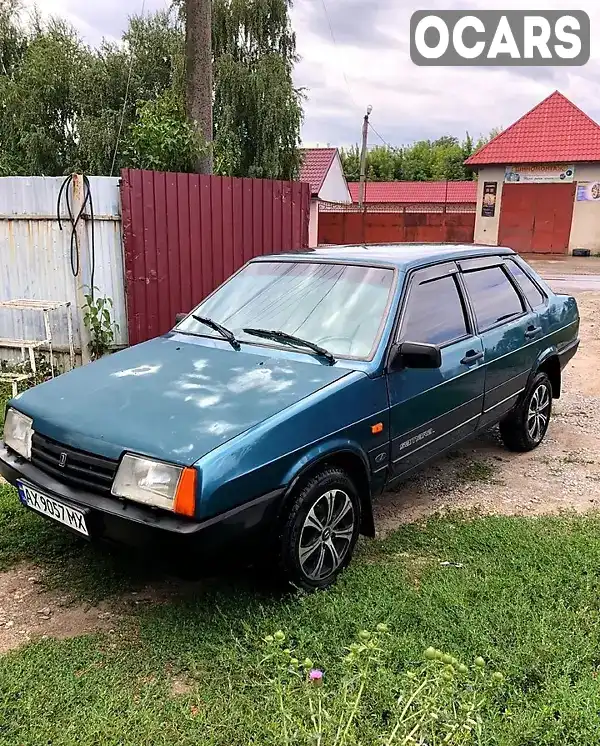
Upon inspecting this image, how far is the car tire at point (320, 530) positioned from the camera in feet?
9.75

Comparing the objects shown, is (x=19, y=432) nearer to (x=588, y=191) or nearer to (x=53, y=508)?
(x=53, y=508)

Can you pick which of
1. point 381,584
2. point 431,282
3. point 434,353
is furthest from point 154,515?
point 431,282

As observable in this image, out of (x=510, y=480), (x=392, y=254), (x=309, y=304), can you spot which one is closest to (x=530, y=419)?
(x=510, y=480)

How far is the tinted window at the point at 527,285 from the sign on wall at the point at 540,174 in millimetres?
21404

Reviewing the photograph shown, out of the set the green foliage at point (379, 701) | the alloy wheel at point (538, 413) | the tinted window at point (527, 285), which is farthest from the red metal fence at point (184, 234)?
the green foliage at point (379, 701)

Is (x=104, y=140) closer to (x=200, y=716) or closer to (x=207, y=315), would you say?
(x=207, y=315)

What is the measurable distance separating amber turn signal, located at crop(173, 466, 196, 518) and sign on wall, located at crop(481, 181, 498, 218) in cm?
2525

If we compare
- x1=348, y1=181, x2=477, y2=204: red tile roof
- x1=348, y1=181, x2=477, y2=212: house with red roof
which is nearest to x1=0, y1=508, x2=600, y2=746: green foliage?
x1=348, y1=181, x2=477, y2=212: house with red roof

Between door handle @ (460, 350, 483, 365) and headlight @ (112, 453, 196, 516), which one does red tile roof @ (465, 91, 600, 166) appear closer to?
door handle @ (460, 350, 483, 365)

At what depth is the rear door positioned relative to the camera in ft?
14.7

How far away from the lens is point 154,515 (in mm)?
2688

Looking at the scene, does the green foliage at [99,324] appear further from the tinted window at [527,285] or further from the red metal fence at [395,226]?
the red metal fence at [395,226]

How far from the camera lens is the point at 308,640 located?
2783mm

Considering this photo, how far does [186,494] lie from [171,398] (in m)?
0.69
